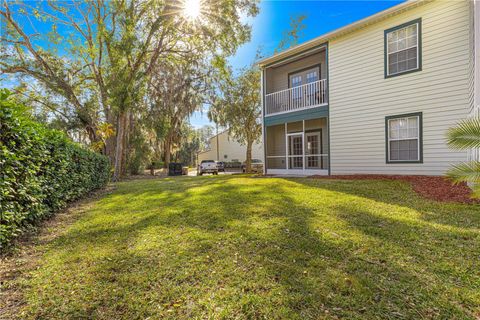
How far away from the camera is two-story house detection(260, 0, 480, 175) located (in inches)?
314

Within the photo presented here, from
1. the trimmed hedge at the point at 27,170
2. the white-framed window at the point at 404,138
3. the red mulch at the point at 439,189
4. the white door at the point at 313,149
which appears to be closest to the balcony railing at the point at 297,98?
the white door at the point at 313,149

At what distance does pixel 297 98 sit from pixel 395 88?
4627mm

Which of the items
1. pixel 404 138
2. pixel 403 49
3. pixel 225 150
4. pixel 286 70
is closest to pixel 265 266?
pixel 404 138

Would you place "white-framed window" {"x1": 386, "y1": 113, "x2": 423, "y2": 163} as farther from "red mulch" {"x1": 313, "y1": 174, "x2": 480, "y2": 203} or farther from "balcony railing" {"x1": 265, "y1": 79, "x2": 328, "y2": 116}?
"balcony railing" {"x1": 265, "y1": 79, "x2": 328, "y2": 116}

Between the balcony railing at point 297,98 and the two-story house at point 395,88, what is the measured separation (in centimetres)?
5

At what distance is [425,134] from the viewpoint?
861 cm

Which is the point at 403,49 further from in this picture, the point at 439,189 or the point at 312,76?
the point at 439,189

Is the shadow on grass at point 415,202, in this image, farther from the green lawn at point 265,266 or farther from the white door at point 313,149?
the white door at point 313,149

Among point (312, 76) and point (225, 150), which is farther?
point (225, 150)

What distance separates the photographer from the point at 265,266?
9.16ft

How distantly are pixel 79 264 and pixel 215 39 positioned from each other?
1296 centimetres

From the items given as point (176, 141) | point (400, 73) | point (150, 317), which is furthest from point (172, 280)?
point (176, 141)

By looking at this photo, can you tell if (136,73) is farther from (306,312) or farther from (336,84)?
(306,312)

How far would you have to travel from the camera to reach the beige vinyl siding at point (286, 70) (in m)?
12.8
